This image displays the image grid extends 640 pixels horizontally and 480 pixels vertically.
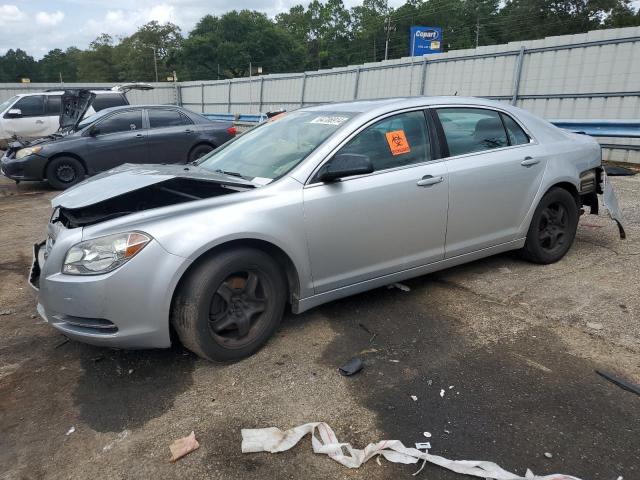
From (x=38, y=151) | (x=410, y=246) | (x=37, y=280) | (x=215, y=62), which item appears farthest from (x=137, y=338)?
(x=215, y=62)

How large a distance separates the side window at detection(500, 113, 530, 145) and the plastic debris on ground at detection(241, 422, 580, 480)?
2918mm

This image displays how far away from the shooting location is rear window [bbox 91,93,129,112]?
454 inches

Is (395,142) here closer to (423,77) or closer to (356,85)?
(423,77)

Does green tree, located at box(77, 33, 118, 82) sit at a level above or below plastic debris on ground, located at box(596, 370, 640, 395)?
above

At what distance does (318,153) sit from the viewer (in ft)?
11.0

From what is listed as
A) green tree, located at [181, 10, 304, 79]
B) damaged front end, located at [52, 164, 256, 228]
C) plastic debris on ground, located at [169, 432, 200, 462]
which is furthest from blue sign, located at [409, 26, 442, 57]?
green tree, located at [181, 10, 304, 79]

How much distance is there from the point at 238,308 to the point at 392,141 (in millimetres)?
1647

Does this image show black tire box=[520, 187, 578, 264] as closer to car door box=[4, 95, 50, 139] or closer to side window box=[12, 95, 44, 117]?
car door box=[4, 95, 50, 139]

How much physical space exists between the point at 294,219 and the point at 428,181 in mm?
1125

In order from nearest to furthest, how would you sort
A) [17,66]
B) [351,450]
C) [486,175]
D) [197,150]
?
[351,450]
[486,175]
[197,150]
[17,66]

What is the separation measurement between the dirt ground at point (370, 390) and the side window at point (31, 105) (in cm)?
1158

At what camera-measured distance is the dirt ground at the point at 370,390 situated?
7.57ft

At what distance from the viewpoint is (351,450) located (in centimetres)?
233

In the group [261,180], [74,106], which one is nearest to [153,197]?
[261,180]
